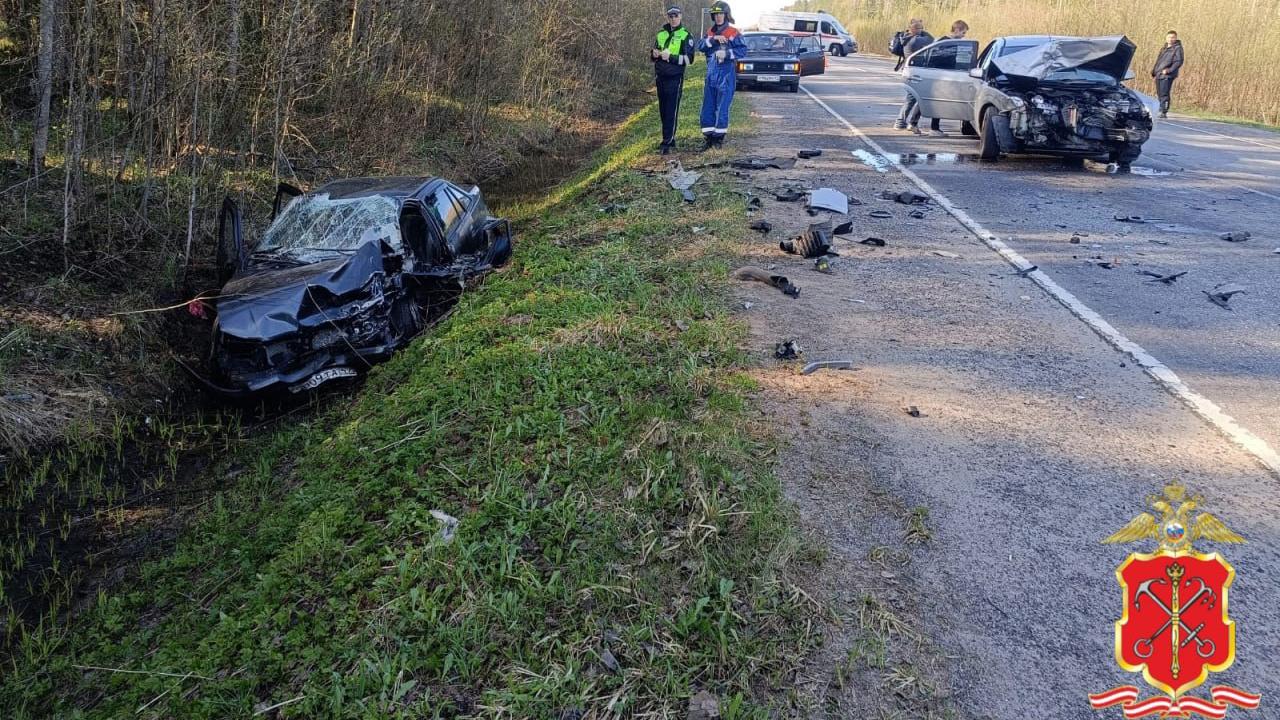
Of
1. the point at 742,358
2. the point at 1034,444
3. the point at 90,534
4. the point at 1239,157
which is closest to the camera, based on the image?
the point at 1034,444

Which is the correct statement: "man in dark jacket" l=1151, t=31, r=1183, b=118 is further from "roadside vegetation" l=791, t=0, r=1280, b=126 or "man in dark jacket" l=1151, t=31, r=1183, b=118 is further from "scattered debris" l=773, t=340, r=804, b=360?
"scattered debris" l=773, t=340, r=804, b=360

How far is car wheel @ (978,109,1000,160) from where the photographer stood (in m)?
13.0

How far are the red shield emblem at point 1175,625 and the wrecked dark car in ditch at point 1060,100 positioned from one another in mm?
10643

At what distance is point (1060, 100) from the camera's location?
481 inches

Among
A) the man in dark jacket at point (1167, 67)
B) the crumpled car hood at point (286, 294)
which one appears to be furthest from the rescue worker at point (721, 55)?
the man in dark jacket at point (1167, 67)

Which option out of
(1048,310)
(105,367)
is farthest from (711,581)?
(105,367)

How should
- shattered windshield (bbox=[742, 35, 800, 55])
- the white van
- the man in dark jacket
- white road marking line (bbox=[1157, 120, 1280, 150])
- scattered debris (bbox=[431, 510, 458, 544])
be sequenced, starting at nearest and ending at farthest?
scattered debris (bbox=[431, 510, 458, 544]), white road marking line (bbox=[1157, 120, 1280, 150]), the man in dark jacket, shattered windshield (bbox=[742, 35, 800, 55]), the white van

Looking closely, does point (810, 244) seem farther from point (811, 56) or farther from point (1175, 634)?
point (811, 56)

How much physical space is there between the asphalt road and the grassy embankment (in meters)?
0.37

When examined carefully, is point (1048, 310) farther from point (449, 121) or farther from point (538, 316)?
point (449, 121)

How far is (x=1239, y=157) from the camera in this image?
1435 cm

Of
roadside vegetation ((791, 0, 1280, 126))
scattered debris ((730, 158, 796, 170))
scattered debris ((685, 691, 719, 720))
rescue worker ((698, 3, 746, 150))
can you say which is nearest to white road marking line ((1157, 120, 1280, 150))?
roadside vegetation ((791, 0, 1280, 126))

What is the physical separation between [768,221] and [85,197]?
281 inches

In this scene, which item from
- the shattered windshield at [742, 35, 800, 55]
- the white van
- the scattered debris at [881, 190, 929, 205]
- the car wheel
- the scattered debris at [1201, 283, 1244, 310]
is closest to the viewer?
the scattered debris at [1201, 283, 1244, 310]
